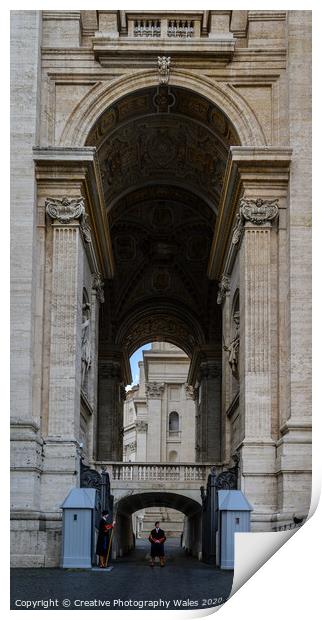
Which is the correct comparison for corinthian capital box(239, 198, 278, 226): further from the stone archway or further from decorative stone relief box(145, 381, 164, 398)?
decorative stone relief box(145, 381, 164, 398)

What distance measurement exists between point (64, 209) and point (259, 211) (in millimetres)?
4897

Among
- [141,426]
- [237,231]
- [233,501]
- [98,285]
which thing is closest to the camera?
[233,501]

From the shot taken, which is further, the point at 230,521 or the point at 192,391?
the point at 192,391

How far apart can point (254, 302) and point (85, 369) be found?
579 cm

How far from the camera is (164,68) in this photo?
29.4 meters

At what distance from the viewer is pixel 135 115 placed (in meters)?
31.6

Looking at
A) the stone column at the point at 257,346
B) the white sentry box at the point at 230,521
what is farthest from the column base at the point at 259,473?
the white sentry box at the point at 230,521

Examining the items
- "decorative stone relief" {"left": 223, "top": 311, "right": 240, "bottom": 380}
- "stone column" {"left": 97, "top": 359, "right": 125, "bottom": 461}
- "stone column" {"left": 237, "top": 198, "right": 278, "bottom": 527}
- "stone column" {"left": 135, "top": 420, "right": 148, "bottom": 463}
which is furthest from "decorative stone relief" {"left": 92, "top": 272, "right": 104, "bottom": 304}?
"stone column" {"left": 135, "top": 420, "right": 148, "bottom": 463}

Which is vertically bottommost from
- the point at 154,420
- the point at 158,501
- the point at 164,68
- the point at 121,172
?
the point at 158,501

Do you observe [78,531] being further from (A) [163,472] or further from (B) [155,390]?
(B) [155,390]

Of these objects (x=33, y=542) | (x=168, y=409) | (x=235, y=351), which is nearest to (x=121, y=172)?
(x=235, y=351)

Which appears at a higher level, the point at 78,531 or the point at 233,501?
the point at 233,501

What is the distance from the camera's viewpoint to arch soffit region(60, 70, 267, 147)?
1150 inches
